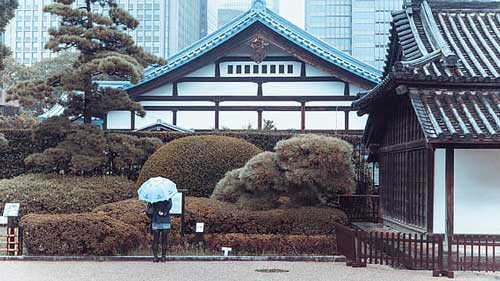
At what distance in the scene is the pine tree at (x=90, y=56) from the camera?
19.4m

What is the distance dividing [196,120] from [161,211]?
1237 centimetres

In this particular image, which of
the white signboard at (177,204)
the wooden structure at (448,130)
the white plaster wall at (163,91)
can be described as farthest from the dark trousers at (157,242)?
the white plaster wall at (163,91)

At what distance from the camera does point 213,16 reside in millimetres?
147250

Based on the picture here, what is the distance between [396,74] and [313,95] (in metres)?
12.4

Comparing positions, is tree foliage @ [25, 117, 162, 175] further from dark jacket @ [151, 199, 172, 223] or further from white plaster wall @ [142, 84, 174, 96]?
dark jacket @ [151, 199, 172, 223]

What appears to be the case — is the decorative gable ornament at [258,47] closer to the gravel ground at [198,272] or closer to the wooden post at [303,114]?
the wooden post at [303,114]

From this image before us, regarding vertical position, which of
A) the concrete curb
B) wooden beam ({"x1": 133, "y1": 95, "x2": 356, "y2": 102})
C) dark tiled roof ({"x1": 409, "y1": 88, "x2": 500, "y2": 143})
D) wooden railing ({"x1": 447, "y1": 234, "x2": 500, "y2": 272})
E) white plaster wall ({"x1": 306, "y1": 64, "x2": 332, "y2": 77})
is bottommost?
the concrete curb

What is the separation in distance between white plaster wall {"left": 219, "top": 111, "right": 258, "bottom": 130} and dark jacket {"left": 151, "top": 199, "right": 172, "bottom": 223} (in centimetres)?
1207

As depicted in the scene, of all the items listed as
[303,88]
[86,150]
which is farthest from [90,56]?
[303,88]

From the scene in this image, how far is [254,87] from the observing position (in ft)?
85.2

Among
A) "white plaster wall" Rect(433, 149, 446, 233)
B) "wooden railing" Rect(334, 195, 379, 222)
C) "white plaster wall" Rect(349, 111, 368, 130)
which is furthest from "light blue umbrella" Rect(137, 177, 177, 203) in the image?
"white plaster wall" Rect(349, 111, 368, 130)

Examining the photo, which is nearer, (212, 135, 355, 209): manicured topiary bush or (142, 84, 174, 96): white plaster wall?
(212, 135, 355, 209): manicured topiary bush

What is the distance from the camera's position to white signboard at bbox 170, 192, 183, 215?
610 inches

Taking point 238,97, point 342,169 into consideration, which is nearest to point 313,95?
point 238,97
